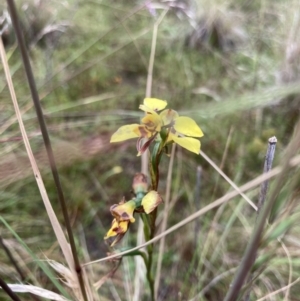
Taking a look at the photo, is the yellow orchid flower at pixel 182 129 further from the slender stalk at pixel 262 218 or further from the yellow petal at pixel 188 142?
the slender stalk at pixel 262 218

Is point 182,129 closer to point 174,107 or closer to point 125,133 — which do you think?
point 125,133

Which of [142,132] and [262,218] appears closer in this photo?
[262,218]

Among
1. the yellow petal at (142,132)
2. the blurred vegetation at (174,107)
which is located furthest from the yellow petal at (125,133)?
the blurred vegetation at (174,107)

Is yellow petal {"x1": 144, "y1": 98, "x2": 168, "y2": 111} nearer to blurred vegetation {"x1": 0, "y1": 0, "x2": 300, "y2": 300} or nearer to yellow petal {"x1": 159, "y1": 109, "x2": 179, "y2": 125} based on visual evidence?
yellow petal {"x1": 159, "y1": 109, "x2": 179, "y2": 125}

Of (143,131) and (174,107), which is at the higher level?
(143,131)

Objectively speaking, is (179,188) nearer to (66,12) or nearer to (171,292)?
(171,292)

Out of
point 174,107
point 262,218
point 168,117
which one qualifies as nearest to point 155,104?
point 168,117
